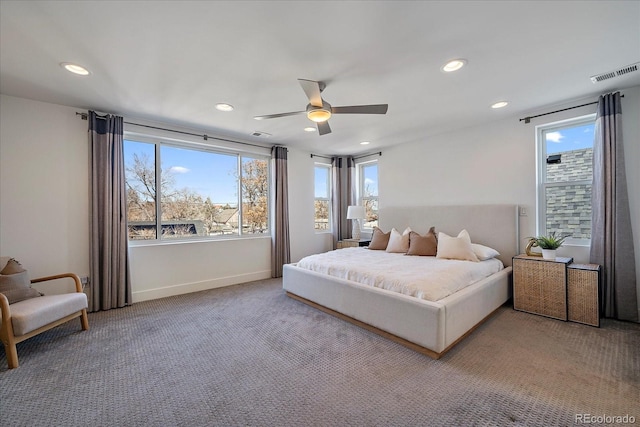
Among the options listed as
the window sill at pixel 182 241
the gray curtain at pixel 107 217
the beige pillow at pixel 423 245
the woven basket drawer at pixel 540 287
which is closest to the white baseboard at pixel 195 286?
the gray curtain at pixel 107 217

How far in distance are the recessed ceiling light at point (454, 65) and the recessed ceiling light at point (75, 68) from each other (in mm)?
3421

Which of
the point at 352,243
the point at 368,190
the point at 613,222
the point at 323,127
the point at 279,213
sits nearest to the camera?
the point at 613,222

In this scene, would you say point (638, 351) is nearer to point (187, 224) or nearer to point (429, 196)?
point (429, 196)

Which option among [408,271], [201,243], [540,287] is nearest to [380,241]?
[408,271]

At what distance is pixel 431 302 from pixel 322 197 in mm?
4155

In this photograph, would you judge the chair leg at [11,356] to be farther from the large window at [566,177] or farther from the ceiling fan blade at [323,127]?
the large window at [566,177]

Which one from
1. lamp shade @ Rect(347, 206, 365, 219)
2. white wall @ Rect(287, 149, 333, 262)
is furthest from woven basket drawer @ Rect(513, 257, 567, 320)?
white wall @ Rect(287, 149, 333, 262)

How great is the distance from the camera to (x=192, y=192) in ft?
14.6

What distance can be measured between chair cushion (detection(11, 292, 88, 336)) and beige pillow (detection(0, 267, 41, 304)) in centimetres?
9

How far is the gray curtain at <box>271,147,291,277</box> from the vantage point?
16.8ft

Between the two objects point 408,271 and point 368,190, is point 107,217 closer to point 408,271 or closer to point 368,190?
point 408,271

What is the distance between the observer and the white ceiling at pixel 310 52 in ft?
5.83

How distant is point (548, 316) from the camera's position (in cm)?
311

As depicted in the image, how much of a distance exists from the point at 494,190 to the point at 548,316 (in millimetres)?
1853
